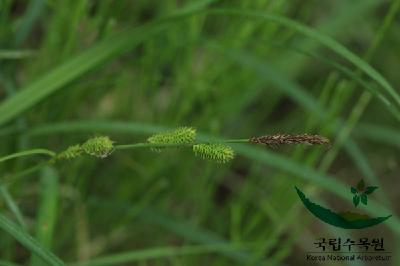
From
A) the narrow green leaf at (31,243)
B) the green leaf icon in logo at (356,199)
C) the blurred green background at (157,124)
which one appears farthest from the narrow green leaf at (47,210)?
the green leaf icon in logo at (356,199)

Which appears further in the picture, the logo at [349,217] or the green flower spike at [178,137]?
the logo at [349,217]

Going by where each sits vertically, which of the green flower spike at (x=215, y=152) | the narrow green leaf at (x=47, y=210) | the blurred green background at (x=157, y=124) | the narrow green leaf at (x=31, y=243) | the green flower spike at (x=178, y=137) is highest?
the blurred green background at (x=157, y=124)

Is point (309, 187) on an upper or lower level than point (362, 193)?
upper

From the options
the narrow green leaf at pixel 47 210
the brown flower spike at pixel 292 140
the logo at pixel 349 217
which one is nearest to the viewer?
the brown flower spike at pixel 292 140

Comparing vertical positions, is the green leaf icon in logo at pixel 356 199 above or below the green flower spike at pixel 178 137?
above

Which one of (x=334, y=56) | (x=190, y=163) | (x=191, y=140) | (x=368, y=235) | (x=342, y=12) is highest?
(x=334, y=56)

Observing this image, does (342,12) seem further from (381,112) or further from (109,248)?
(109,248)

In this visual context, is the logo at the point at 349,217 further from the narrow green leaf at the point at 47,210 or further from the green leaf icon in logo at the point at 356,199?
the narrow green leaf at the point at 47,210

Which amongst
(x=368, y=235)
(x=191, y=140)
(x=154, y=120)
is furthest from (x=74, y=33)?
(x=368, y=235)

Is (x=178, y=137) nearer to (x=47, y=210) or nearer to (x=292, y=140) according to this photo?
(x=292, y=140)
